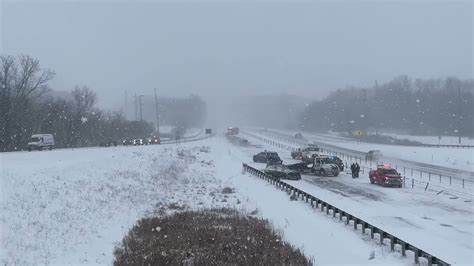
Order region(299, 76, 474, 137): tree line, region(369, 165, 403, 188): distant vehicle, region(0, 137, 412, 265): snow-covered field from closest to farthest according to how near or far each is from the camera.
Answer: region(0, 137, 412, 265): snow-covered field < region(369, 165, 403, 188): distant vehicle < region(299, 76, 474, 137): tree line

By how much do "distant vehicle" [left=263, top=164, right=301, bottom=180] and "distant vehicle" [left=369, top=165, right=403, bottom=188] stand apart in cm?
665

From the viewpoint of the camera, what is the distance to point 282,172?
1932 inches

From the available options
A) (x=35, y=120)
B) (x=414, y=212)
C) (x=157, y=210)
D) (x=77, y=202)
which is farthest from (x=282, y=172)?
(x=35, y=120)

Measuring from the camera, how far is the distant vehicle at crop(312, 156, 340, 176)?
171 feet

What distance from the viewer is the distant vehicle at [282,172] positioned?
48.3m

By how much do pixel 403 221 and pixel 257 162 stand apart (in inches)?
1716

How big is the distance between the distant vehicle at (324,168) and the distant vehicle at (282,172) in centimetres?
437

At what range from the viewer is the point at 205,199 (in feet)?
121

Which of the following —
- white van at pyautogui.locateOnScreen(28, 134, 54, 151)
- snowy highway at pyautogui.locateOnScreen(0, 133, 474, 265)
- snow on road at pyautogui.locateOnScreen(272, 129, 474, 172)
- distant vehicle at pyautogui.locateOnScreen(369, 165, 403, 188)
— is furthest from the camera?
snow on road at pyautogui.locateOnScreen(272, 129, 474, 172)

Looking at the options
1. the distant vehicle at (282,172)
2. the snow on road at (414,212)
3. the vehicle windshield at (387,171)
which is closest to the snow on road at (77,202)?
the distant vehicle at (282,172)

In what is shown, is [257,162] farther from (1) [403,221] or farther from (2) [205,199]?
(1) [403,221]

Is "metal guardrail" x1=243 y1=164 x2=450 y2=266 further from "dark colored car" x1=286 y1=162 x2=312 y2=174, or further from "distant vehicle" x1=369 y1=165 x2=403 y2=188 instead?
"dark colored car" x1=286 y1=162 x2=312 y2=174

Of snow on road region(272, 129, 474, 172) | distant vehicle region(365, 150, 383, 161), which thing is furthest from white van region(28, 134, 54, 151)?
snow on road region(272, 129, 474, 172)

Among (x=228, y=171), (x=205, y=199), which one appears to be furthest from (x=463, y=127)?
(x=205, y=199)
